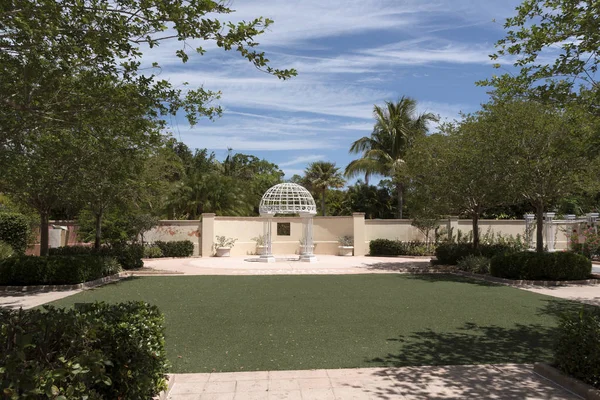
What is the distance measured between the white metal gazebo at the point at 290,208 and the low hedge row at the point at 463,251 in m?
6.64

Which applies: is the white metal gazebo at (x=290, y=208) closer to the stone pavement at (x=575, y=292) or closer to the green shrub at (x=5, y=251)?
the green shrub at (x=5, y=251)

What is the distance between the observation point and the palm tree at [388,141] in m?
33.3

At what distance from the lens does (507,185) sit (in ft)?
53.1

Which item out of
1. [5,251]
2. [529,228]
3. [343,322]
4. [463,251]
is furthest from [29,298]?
[529,228]

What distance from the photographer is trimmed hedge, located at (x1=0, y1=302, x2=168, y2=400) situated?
10.3 ft

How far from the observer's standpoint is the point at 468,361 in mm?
6297

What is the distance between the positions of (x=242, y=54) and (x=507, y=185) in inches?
527

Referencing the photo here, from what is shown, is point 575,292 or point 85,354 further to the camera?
point 575,292

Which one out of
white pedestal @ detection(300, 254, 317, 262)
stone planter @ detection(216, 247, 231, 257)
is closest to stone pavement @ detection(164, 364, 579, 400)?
white pedestal @ detection(300, 254, 317, 262)

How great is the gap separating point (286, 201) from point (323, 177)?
671 inches

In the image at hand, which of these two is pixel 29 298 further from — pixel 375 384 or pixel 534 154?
pixel 534 154

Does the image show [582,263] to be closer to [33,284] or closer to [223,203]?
[33,284]

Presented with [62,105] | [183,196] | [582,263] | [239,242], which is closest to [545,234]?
[582,263]

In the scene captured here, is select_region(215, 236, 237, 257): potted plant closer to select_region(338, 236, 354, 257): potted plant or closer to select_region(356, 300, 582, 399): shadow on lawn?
select_region(338, 236, 354, 257): potted plant
